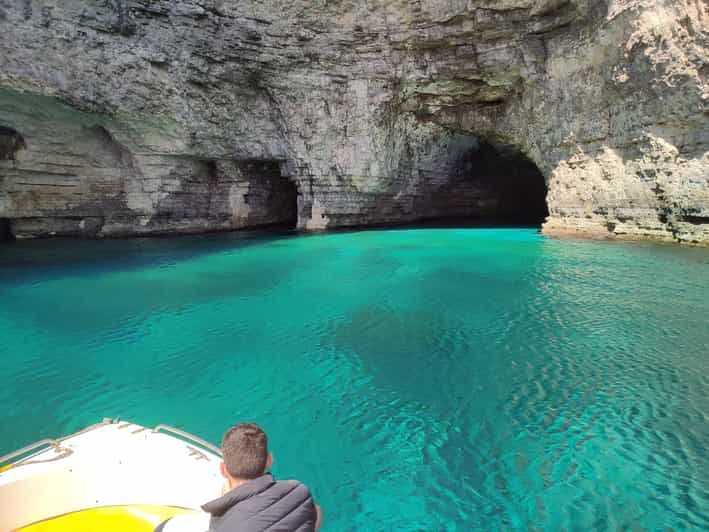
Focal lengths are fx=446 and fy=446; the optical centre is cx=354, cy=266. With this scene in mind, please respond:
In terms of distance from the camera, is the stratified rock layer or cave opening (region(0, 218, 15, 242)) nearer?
the stratified rock layer

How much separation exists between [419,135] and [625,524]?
66.2 feet

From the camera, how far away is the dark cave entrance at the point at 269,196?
2205cm

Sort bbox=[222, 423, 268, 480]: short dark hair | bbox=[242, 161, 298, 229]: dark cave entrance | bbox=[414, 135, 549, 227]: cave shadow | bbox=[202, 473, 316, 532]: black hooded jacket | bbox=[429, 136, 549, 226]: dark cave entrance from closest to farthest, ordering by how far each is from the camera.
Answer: bbox=[202, 473, 316, 532]: black hooded jacket, bbox=[222, 423, 268, 480]: short dark hair, bbox=[242, 161, 298, 229]: dark cave entrance, bbox=[414, 135, 549, 227]: cave shadow, bbox=[429, 136, 549, 226]: dark cave entrance

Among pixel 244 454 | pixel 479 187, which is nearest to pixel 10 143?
pixel 244 454

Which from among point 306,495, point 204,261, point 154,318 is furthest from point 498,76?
point 306,495

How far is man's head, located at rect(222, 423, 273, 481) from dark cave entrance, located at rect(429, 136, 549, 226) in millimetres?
22455

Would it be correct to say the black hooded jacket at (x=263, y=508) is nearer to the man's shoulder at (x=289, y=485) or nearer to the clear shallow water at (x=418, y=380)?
the man's shoulder at (x=289, y=485)

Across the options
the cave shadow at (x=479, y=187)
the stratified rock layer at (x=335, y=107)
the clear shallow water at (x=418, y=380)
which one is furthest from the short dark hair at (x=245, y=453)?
the cave shadow at (x=479, y=187)

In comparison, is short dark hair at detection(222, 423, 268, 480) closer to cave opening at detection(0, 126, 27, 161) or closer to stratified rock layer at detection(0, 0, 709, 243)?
stratified rock layer at detection(0, 0, 709, 243)

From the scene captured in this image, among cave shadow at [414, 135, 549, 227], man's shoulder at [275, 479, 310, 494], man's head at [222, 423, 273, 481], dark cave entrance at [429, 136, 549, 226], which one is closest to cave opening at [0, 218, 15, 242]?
cave shadow at [414, 135, 549, 227]

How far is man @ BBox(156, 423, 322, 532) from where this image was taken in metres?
1.70

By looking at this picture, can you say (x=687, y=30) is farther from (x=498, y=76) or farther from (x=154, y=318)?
(x=154, y=318)

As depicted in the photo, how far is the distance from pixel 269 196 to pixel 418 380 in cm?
2008

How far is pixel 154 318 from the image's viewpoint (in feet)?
24.3
